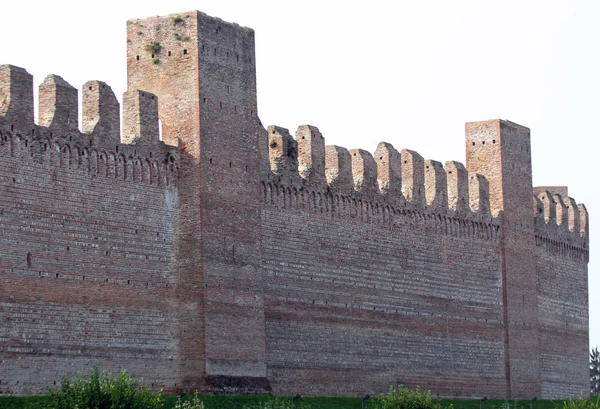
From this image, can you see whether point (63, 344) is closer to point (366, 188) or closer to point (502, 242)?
point (366, 188)

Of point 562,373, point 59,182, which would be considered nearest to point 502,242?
point 562,373

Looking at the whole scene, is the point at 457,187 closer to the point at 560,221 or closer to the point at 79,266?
the point at 560,221

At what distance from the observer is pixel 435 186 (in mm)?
40625

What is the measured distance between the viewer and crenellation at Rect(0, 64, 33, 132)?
2905cm

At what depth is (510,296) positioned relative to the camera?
43.1 m

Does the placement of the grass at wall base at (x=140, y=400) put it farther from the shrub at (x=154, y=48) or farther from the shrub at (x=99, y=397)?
the shrub at (x=154, y=48)

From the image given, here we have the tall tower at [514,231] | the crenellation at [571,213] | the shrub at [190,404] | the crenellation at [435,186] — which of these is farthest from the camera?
the crenellation at [571,213]

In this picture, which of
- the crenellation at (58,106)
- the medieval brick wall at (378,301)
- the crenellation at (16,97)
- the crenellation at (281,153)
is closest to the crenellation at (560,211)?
the medieval brick wall at (378,301)

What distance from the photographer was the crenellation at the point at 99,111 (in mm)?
30891

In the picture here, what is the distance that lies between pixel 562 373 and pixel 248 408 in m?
17.1

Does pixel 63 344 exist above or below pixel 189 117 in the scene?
below

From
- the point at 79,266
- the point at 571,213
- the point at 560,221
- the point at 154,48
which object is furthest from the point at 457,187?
the point at 79,266

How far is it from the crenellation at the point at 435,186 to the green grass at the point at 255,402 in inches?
197

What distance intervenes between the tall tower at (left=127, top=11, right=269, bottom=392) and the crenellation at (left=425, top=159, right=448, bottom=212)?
7758 mm
